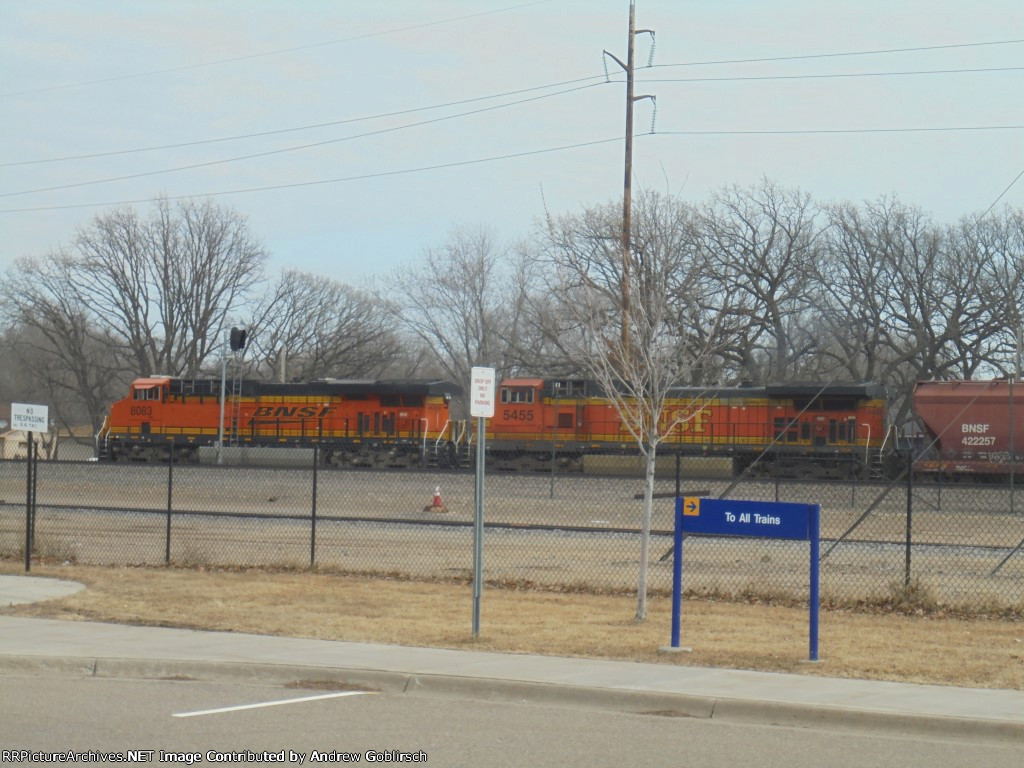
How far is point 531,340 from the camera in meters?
67.1

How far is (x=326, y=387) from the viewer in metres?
48.6

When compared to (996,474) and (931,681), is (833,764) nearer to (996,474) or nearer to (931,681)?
(931,681)

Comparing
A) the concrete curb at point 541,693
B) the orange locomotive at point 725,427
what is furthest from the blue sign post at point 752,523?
the orange locomotive at point 725,427

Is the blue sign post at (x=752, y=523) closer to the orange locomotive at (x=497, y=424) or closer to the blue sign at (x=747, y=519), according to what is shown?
the blue sign at (x=747, y=519)

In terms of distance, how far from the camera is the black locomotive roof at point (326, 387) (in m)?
47.4

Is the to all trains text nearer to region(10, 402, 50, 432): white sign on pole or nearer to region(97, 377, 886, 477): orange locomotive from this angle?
region(10, 402, 50, 432): white sign on pole

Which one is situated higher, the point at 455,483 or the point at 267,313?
the point at 267,313

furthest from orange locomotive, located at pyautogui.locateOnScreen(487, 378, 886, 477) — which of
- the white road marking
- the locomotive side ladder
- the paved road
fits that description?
the paved road

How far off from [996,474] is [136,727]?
112ft

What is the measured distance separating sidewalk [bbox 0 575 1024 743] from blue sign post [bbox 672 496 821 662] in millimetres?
899

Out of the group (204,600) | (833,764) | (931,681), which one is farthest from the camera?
(204,600)

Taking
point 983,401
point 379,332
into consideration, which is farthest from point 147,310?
point 983,401

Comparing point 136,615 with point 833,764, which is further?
point 136,615

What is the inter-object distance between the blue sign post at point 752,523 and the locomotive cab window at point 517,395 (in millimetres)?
34730
